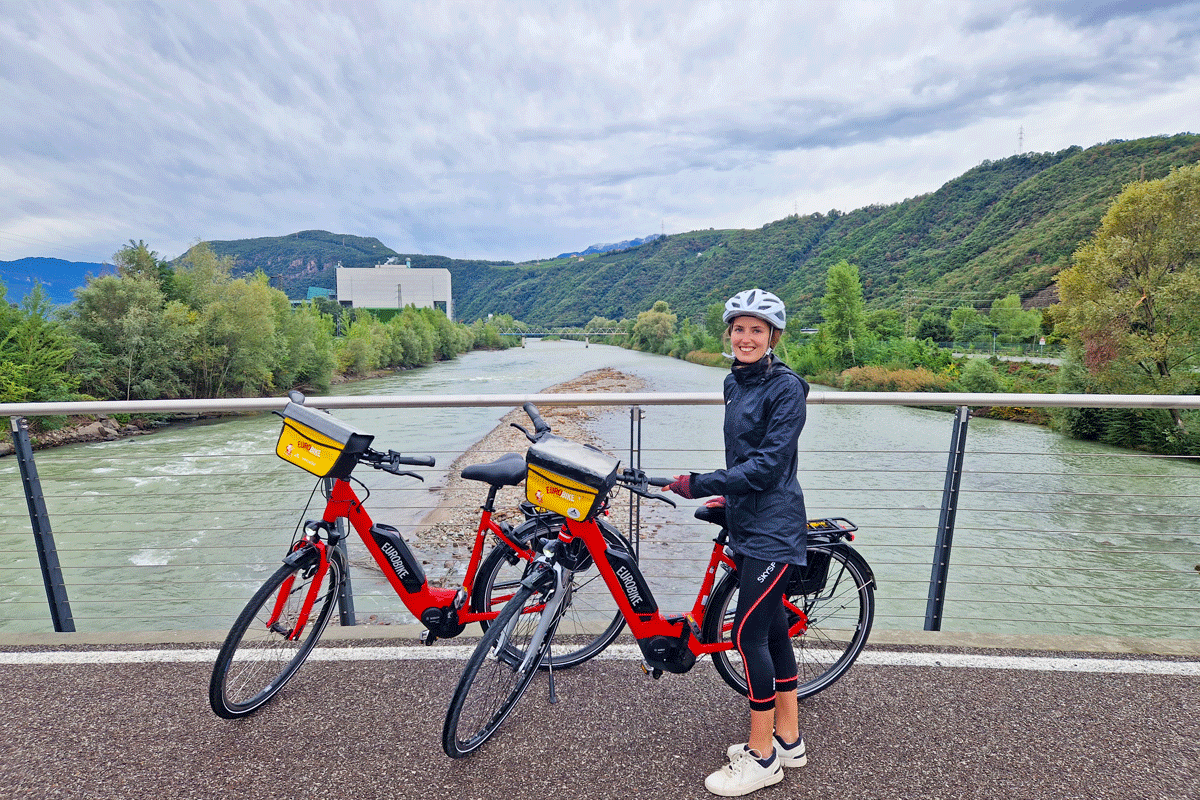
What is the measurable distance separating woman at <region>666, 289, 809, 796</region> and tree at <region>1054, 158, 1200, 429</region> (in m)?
27.6

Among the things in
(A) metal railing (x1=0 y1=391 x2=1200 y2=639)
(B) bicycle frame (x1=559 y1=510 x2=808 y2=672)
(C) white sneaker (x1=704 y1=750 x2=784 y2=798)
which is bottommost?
(A) metal railing (x1=0 y1=391 x2=1200 y2=639)

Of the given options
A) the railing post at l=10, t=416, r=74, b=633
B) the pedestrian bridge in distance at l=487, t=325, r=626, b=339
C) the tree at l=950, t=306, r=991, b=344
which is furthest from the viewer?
the pedestrian bridge in distance at l=487, t=325, r=626, b=339

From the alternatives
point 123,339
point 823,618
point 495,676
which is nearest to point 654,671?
point 495,676

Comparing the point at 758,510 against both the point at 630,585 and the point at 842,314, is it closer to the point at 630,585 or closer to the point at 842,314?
the point at 630,585

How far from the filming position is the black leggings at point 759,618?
1902mm

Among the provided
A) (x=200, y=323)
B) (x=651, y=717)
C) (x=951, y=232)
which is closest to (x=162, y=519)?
(x=651, y=717)

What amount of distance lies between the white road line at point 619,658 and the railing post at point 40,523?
0.26m

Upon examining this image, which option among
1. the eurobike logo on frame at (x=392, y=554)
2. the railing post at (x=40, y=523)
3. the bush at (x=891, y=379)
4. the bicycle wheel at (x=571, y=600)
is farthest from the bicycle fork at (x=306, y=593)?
the bush at (x=891, y=379)

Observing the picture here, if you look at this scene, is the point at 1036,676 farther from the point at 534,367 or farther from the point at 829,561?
the point at 534,367

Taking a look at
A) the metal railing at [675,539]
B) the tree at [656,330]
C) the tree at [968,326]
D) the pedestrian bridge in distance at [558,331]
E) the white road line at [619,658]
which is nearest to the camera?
the white road line at [619,658]

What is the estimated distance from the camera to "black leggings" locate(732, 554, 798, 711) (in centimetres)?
190

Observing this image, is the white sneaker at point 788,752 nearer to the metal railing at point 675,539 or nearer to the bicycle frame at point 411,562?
the bicycle frame at point 411,562

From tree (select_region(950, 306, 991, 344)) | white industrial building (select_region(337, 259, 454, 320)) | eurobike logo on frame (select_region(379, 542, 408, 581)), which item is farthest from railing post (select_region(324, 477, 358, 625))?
white industrial building (select_region(337, 259, 454, 320))

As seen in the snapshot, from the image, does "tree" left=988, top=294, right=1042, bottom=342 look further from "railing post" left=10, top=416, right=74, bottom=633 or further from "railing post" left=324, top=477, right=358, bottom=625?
"railing post" left=10, top=416, right=74, bottom=633
